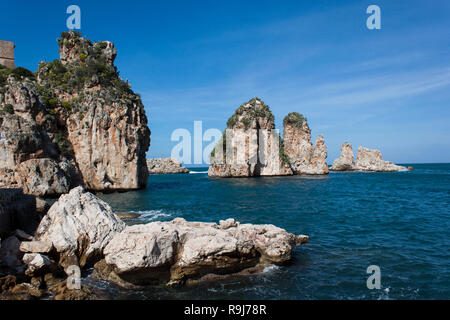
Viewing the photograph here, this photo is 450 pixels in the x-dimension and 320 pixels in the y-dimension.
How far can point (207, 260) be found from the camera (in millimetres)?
10172

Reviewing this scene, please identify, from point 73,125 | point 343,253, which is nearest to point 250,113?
point 73,125

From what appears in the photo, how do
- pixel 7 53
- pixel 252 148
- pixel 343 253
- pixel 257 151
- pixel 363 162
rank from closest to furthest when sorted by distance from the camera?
pixel 343 253
pixel 7 53
pixel 252 148
pixel 257 151
pixel 363 162

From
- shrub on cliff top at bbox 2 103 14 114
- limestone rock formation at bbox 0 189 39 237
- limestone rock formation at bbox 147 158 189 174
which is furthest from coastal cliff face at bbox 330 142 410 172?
limestone rock formation at bbox 0 189 39 237

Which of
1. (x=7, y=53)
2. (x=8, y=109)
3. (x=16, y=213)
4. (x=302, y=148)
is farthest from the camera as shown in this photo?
(x=302, y=148)

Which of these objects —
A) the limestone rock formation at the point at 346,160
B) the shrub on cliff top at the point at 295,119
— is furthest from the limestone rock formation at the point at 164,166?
the limestone rock formation at the point at 346,160

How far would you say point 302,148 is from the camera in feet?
286

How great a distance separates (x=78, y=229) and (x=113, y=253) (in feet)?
8.39

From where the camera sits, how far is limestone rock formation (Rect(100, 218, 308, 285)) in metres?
9.48

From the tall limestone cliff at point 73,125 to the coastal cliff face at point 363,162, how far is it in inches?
3028

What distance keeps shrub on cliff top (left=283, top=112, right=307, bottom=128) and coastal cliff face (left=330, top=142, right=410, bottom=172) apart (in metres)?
20.2

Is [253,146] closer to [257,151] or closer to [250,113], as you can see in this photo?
[257,151]

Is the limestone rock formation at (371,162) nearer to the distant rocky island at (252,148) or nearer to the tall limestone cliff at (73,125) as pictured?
the distant rocky island at (252,148)

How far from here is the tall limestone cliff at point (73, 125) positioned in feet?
94.8
